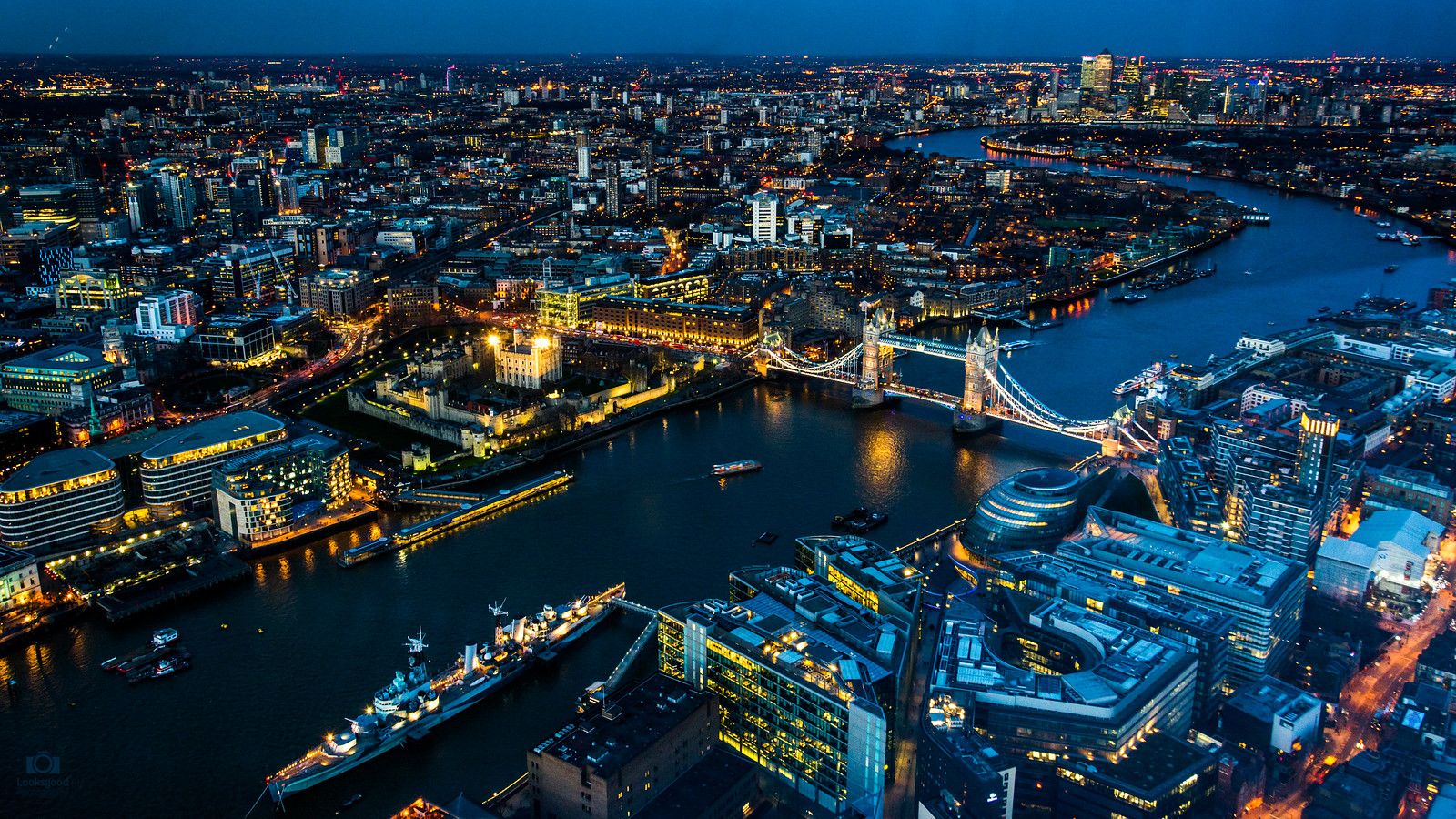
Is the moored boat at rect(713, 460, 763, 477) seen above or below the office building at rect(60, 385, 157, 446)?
below

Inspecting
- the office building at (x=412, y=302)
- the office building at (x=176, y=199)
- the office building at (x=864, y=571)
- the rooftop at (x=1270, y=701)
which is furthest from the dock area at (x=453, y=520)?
the office building at (x=176, y=199)

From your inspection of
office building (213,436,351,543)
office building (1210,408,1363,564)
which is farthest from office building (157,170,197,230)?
office building (1210,408,1363,564)

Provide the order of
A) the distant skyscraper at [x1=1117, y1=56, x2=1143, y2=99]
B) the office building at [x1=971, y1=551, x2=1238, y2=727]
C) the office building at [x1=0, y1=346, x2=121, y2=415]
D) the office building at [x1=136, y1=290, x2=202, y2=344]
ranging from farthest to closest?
1. the distant skyscraper at [x1=1117, y1=56, x2=1143, y2=99]
2. the office building at [x1=136, y1=290, x2=202, y2=344]
3. the office building at [x1=0, y1=346, x2=121, y2=415]
4. the office building at [x1=971, y1=551, x2=1238, y2=727]

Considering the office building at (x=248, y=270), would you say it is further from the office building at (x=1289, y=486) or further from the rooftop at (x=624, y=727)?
the office building at (x=1289, y=486)

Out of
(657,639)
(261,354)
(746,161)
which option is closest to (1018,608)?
(657,639)

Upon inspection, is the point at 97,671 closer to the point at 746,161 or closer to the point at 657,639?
the point at 657,639

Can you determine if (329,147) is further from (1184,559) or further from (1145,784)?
(1145,784)

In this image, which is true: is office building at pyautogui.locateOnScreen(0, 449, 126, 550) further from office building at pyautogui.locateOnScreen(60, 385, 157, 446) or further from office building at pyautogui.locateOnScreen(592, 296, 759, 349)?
office building at pyautogui.locateOnScreen(592, 296, 759, 349)
